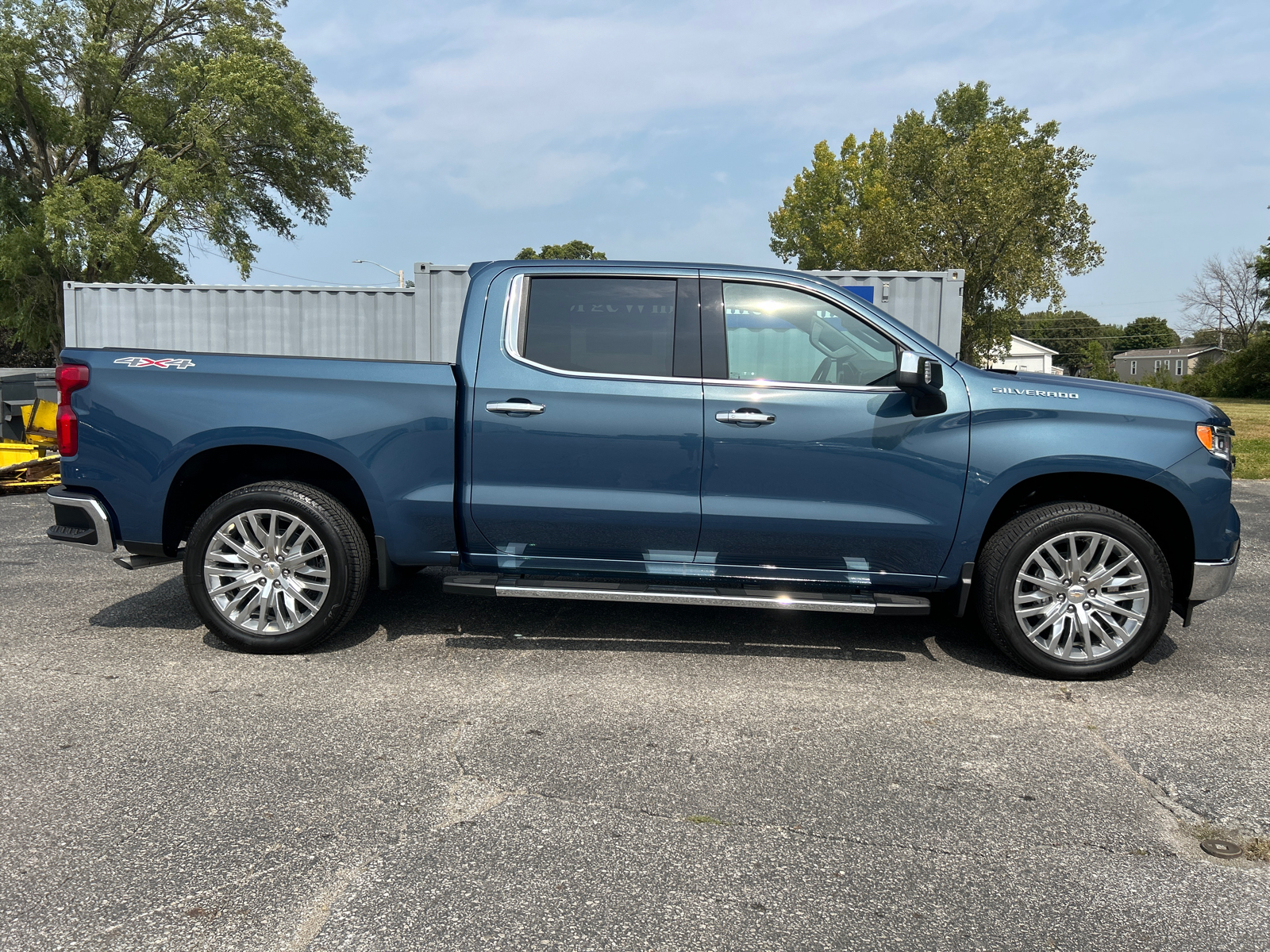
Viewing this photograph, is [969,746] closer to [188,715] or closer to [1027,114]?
[188,715]

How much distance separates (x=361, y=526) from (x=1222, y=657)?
454cm

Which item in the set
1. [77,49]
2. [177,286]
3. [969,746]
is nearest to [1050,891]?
[969,746]

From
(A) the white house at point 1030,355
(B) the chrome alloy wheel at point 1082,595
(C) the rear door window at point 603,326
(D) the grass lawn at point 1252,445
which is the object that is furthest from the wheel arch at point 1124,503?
(A) the white house at point 1030,355

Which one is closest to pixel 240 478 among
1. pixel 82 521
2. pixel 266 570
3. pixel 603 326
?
pixel 266 570

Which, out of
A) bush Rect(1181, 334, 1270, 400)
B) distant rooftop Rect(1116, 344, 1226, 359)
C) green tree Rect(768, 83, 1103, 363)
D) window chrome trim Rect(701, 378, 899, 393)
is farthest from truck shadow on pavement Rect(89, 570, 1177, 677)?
distant rooftop Rect(1116, 344, 1226, 359)

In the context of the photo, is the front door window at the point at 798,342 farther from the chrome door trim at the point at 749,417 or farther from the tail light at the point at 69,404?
the tail light at the point at 69,404

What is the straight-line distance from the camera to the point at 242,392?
4.55m

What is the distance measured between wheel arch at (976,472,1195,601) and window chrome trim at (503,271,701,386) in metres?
1.66

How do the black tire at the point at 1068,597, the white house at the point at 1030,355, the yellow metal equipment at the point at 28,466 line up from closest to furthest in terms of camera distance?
the black tire at the point at 1068,597 → the yellow metal equipment at the point at 28,466 → the white house at the point at 1030,355

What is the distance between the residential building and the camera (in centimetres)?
10506

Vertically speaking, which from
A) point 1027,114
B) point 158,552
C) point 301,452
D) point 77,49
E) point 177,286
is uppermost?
point 1027,114

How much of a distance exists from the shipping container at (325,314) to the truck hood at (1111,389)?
25.5ft

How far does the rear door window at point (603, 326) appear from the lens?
4.53 meters

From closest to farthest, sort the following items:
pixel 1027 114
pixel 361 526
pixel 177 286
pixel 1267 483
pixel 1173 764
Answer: pixel 1173 764 → pixel 361 526 → pixel 1267 483 → pixel 177 286 → pixel 1027 114
